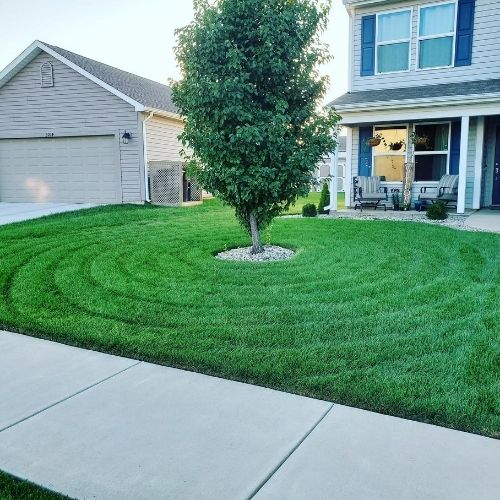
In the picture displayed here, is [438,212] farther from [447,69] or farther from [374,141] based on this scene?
[447,69]

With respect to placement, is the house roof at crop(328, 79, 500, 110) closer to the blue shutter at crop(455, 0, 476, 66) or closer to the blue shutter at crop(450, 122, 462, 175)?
the blue shutter at crop(455, 0, 476, 66)

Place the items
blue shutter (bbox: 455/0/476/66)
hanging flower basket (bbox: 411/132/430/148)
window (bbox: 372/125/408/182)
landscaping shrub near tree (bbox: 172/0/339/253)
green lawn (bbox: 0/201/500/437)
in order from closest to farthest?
green lawn (bbox: 0/201/500/437) < landscaping shrub near tree (bbox: 172/0/339/253) < blue shutter (bbox: 455/0/476/66) < hanging flower basket (bbox: 411/132/430/148) < window (bbox: 372/125/408/182)

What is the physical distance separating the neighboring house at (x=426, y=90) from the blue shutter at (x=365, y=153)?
0.09ft

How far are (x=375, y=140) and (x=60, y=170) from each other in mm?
10572

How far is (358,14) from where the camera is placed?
508 inches

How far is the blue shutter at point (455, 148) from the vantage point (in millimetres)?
12094

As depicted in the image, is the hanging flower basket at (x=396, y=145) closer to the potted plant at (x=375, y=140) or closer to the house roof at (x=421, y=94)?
the potted plant at (x=375, y=140)

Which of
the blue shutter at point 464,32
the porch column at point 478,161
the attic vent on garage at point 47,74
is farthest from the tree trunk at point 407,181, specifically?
the attic vent on garage at point 47,74

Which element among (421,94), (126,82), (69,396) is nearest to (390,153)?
(421,94)

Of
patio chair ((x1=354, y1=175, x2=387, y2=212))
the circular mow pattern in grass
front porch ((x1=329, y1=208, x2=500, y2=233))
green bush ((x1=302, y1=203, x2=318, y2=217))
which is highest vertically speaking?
patio chair ((x1=354, y1=175, x2=387, y2=212))

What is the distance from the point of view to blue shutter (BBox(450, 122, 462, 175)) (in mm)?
12094

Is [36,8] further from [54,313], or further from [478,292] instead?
[478,292]

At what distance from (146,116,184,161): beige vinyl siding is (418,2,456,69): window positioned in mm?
7847

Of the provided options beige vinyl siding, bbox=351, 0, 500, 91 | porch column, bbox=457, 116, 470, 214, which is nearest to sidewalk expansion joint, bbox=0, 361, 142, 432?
porch column, bbox=457, 116, 470, 214
